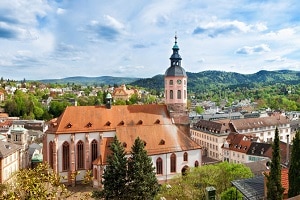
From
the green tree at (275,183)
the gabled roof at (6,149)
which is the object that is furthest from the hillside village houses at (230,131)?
the gabled roof at (6,149)

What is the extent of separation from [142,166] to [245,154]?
31.6 metres

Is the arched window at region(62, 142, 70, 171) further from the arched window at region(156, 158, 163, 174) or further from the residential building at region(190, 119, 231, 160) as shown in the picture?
the residential building at region(190, 119, 231, 160)

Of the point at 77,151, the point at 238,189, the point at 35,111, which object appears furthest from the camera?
the point at 35,111

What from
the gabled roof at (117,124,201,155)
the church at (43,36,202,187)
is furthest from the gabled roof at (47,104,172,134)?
the gabled roof at (117,124,201,155)

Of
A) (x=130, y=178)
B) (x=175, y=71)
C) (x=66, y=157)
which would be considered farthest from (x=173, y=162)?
(x=66, y=157)

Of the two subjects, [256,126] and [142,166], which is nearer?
[142,166]

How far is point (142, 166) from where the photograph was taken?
118 feet

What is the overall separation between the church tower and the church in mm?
2063

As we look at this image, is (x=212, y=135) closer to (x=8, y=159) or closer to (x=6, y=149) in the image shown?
(x=8, y=159)

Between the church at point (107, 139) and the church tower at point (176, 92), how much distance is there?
2063 millimetres

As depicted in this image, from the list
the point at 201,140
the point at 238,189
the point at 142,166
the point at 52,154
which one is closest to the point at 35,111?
the point at 201,140

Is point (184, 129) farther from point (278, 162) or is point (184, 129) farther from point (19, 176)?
point (19, 176)

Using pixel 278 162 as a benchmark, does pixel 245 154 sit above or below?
below

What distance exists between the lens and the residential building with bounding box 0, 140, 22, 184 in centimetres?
4770
